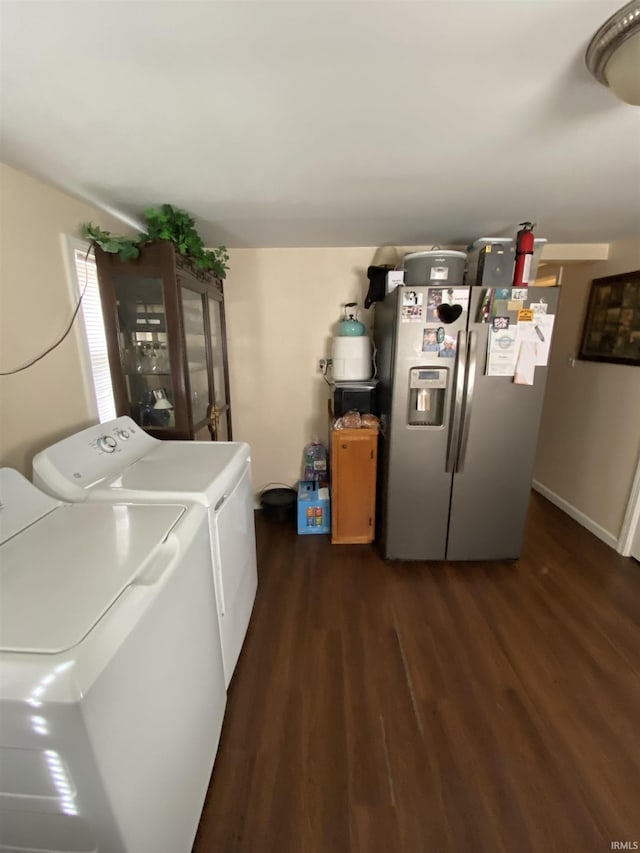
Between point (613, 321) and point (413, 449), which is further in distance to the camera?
point (613, 321)

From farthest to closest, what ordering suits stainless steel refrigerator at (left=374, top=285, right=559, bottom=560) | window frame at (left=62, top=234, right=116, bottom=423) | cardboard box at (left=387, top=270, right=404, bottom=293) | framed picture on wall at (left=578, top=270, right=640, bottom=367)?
1. framed picture on wall at (left=578, top=270, right=640, bottom=367)
2. cardboard box at (left=387, top=270, right=404, bottom=293)
3. stainless steel refrigerator at (left=374, top=285, right=559, bottom=560)
4. window frame at (left=62, top=234, right=116, bottom=423)

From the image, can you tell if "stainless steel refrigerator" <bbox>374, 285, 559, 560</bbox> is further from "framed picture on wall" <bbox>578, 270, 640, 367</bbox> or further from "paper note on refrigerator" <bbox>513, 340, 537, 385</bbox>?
"framed picture on wall" <bbox>578, 270, 640, 367</bbox>

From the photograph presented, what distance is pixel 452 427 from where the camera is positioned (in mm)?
2047

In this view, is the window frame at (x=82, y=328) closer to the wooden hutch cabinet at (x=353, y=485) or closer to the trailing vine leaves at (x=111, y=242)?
the trailing vine leaves at (x=111, y=242)

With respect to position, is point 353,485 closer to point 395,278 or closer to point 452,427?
point 452,427

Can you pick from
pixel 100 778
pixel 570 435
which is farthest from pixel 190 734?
pixel 570 435

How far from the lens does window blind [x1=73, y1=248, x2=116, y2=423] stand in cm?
171

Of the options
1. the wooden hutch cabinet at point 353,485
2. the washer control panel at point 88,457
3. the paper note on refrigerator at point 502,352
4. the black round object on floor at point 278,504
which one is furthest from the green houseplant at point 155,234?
the black round object on floor at point 278,504

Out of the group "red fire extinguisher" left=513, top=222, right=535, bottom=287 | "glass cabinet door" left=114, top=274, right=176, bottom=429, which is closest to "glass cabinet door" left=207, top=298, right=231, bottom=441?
"glass cabinet door" left=114, top=274, right=176, bottom=429

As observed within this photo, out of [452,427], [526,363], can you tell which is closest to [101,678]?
[452,427]

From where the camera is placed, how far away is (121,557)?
877 millimetres

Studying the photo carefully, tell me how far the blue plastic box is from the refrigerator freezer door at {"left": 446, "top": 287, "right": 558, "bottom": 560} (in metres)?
0.88

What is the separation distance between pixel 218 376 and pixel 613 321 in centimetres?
291

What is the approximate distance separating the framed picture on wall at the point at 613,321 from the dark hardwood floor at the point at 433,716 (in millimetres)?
1490
